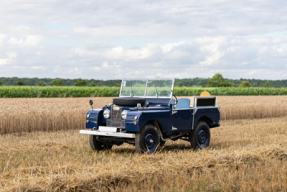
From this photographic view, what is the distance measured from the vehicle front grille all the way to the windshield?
4.85ft

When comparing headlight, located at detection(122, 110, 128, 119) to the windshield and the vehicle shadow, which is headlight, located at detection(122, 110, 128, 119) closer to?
the vehicle shadow

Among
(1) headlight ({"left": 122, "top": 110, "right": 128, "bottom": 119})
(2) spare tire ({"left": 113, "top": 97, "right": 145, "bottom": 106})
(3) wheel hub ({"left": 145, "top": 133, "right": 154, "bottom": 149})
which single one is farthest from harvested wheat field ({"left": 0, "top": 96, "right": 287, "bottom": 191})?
(2) spare tire ({"left": 113, "top": 97, "right": 145, "bottom": 106})

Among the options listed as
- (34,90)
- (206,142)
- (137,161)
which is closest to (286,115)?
(206,142)

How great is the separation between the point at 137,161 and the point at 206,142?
3.91m

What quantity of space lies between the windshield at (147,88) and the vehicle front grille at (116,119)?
1.48m

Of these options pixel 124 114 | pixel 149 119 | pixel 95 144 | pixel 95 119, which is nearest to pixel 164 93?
pixel 149 119

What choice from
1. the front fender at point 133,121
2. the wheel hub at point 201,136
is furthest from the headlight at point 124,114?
the wheel hub at point 201,136

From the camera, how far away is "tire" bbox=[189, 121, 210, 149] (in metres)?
10.6

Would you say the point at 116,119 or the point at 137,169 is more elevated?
the point at 116,119

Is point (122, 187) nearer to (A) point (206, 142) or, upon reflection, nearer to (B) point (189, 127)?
(B) point (189, 127)

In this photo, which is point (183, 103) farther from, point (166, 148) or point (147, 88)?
point (166, 148)

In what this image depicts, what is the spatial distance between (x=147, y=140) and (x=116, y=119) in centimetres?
109

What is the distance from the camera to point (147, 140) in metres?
9.12

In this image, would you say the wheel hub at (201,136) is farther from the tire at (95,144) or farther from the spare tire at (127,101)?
the tire at (95,144)
